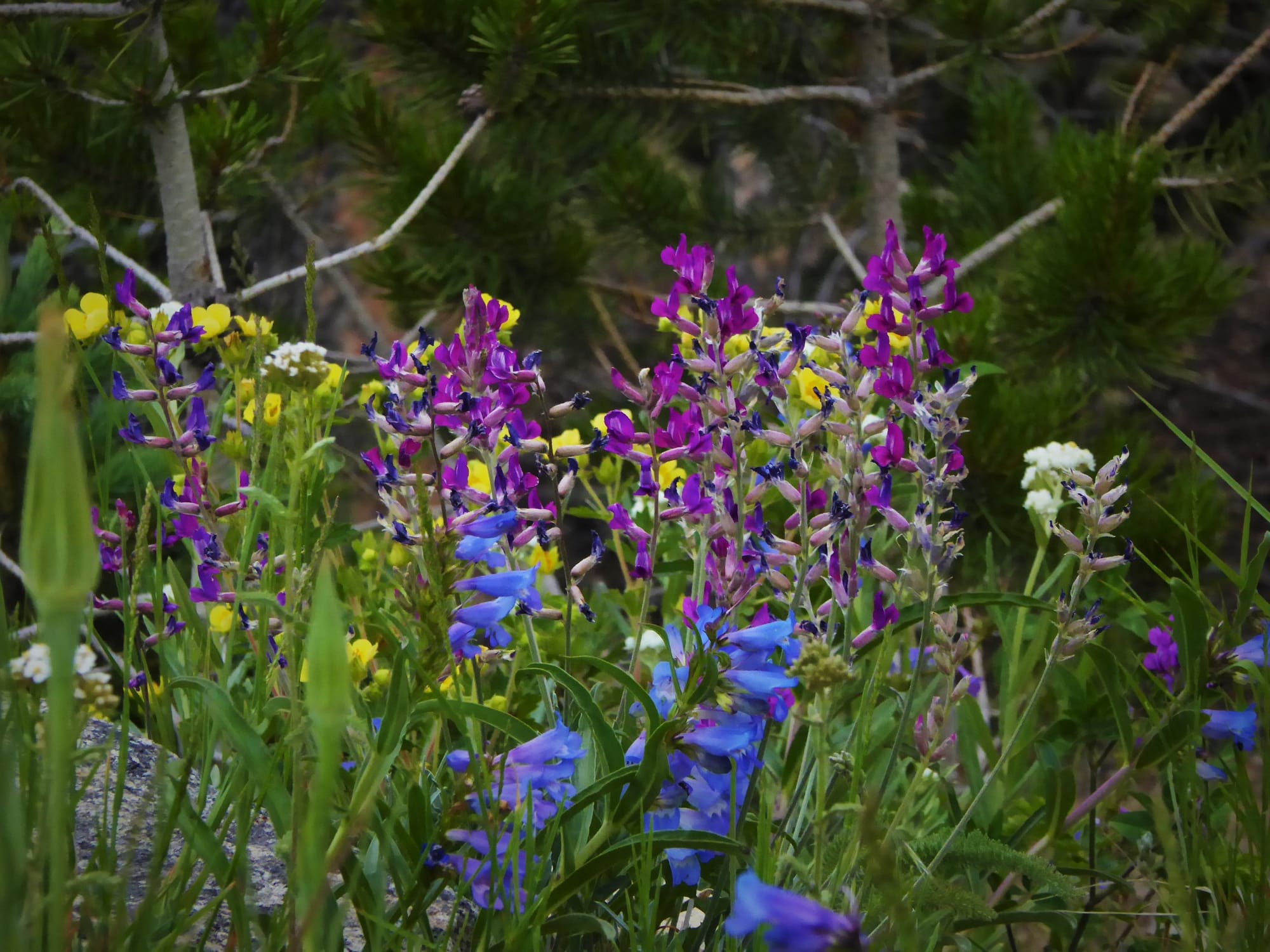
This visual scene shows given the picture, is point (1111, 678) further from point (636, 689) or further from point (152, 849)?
point (152, 849)

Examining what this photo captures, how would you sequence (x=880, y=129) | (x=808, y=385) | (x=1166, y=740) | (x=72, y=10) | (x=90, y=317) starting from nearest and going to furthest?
(x=1166, y=740)
(x=90, y=317)
(x=808, y=385)
(x=72, y=10)
(x=880, y=129)

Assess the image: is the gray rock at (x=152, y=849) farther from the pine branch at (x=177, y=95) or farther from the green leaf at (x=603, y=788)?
the pine branch at (x=177, y=95)

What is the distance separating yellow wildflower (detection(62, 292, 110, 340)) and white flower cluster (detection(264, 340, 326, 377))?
10.4 inches

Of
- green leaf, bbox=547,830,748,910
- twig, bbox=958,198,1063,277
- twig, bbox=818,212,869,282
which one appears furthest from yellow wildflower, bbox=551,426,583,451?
twig, bbox=958,198,1063,277

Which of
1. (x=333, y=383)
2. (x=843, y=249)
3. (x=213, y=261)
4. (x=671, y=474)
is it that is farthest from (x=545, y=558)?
(x=843, y=249)

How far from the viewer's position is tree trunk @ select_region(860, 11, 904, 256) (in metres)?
2.01

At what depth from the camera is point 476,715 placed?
581 millimetres

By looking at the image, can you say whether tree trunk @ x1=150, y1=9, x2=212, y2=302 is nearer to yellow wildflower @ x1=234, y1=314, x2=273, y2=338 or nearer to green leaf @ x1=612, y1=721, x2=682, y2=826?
yellow wildflower @ x1=234, y1=314, x2=273, y2=338

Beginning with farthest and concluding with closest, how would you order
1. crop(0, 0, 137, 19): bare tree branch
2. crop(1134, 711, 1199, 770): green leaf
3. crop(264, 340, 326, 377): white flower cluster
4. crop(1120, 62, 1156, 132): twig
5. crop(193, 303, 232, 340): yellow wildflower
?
crop(1120, 62, 1156, 132): twig < crop(0, 0, 137, 19): bare tree branch < crop(193, 303, 232, 340): yellow wildflower < crop(1134, 711, 1199, 770): green leaf < crop(264, 340, 326, 377): white flower cluster

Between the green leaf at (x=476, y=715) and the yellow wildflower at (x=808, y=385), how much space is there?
0.41 m

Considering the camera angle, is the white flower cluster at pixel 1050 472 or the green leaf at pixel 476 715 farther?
the white flower cluster at pixel 1050 472

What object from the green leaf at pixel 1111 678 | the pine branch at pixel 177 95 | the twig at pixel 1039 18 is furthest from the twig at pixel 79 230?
the twig at pixel 1039 18

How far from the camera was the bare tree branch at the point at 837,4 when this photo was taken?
1869 millimetres

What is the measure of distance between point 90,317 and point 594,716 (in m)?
0.51
